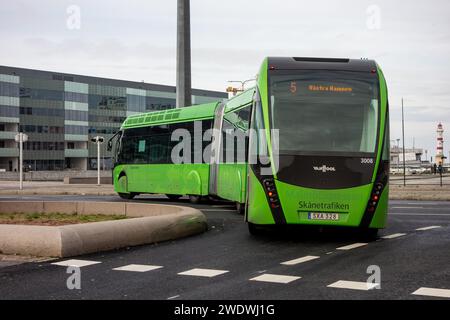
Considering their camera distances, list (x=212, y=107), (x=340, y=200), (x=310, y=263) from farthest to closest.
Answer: (x=212, y=107), (x=340, y=200), (x=310, y=263)

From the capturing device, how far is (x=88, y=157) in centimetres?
12038

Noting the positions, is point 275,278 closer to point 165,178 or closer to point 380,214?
point 380,214

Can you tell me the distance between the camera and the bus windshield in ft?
37.8

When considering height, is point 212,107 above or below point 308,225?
above

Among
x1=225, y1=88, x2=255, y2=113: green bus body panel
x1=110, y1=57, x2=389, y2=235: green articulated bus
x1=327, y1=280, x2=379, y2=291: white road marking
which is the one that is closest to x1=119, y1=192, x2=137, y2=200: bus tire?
x1=225, y1=88, x2=255, y2=113: green bus body panel

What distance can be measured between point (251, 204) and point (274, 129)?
4.66ft

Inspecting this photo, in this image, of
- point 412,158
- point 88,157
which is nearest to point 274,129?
point 88,157

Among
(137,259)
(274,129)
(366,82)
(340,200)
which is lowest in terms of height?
(137,259)

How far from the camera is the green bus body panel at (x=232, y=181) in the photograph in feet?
53.2

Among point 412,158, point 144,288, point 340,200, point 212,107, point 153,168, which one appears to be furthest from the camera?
point 412,158

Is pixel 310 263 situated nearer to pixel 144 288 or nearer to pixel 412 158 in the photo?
pixel 144 288

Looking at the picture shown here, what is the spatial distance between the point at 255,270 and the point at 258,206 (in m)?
3.15

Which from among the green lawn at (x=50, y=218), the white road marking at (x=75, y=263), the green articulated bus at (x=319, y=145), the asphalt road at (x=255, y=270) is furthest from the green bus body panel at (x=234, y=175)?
the white road marking at (x=75, y=263)

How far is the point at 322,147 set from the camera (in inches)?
453
